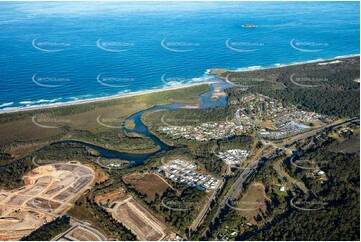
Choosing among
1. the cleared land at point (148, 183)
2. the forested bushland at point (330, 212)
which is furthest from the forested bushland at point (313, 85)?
the cleared land at point (148, 183)

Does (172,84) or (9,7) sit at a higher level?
(9,7)

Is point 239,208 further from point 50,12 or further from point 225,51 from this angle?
point 50,12

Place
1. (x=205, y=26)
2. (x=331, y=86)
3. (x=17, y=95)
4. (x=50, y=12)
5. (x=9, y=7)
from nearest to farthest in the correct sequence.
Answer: (x=17, y=95) → (x=331, y=86) → (x=205, y=26) → (x=50, y=12) → (x=9, y=7)

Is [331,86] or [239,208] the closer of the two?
[239,208]

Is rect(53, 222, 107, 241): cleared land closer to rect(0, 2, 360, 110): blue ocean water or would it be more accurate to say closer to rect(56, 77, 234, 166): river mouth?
rect(56, 77, 234, 166): river mouth

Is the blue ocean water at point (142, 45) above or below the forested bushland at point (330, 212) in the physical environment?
above

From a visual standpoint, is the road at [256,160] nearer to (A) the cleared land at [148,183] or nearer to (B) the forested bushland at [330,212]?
(B) the forested bushland at [330,212]

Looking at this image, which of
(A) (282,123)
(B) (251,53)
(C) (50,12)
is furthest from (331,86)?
(C) (50,12)
